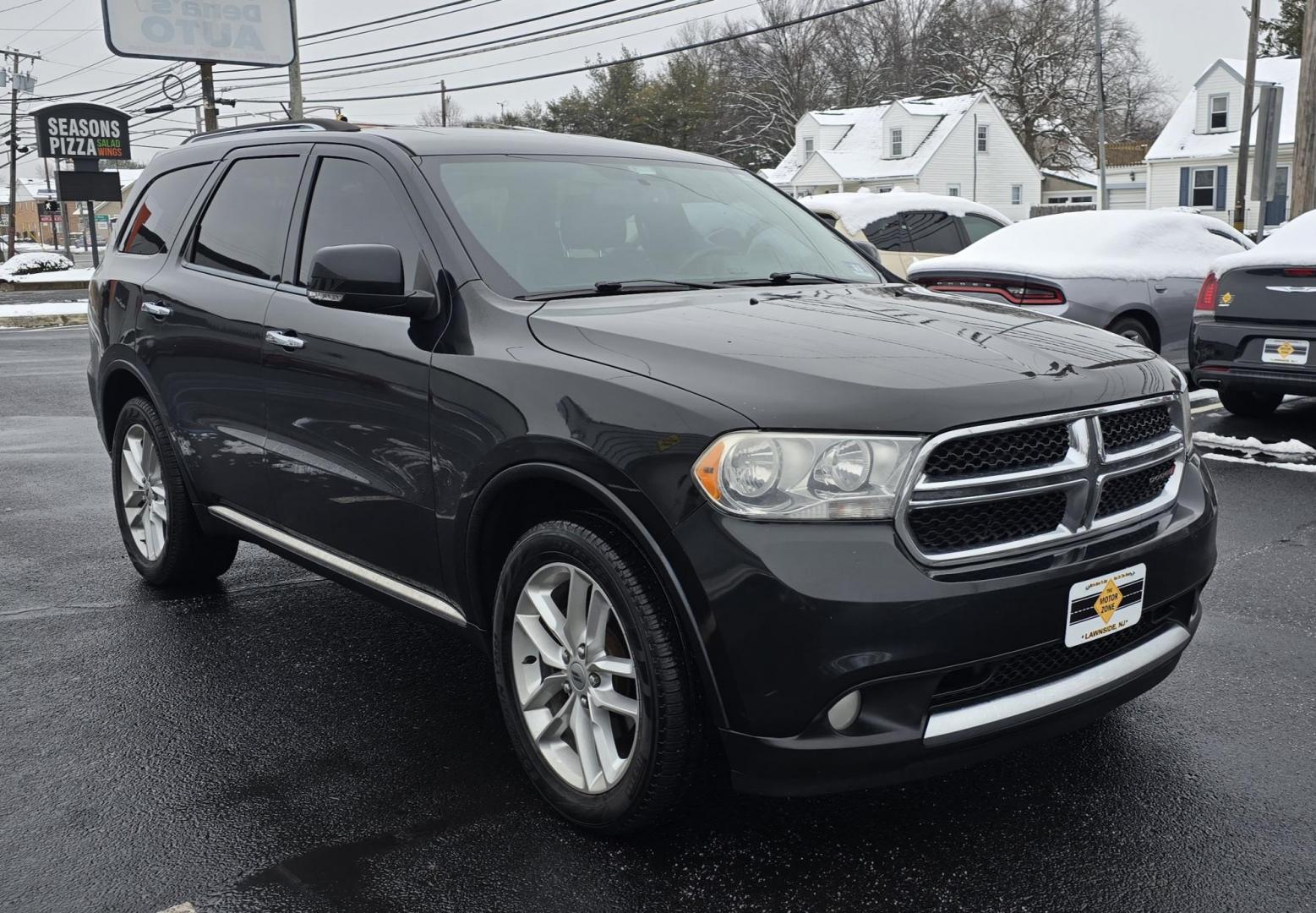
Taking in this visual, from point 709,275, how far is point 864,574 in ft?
5.22

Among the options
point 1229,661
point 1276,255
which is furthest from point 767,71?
point 1229,661

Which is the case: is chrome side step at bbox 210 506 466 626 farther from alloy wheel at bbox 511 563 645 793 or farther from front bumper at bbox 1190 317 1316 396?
front bumper at bbox 1190 317 1316 396

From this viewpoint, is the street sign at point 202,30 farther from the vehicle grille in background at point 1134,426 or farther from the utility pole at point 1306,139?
the vehicle grille in background at point 1134,426

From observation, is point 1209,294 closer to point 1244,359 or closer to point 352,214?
point 1244,359

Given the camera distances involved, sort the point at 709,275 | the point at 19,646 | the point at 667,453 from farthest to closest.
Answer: the point at 19,646 → the point at 709,275 → the point at 667,453

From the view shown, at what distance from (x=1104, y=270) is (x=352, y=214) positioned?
6.73 m

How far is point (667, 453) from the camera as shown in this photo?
8.82ft

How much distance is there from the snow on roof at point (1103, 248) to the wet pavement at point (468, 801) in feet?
15.7

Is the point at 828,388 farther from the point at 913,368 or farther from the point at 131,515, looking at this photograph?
the point at 131,515

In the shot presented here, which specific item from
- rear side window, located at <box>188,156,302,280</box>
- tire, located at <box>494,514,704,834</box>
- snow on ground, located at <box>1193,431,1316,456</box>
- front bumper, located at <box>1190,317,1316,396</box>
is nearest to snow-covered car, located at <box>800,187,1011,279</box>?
front bumper, located at <box>1190,317,1316,396</box>

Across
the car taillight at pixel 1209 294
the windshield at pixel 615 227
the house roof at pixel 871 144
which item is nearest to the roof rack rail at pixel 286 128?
the windshield at pixel 615 227

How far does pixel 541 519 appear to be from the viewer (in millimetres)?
3197

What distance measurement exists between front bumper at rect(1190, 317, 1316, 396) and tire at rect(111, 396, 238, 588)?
248 inches

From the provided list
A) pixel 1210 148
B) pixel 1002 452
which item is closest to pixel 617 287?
pixel 1002 452
